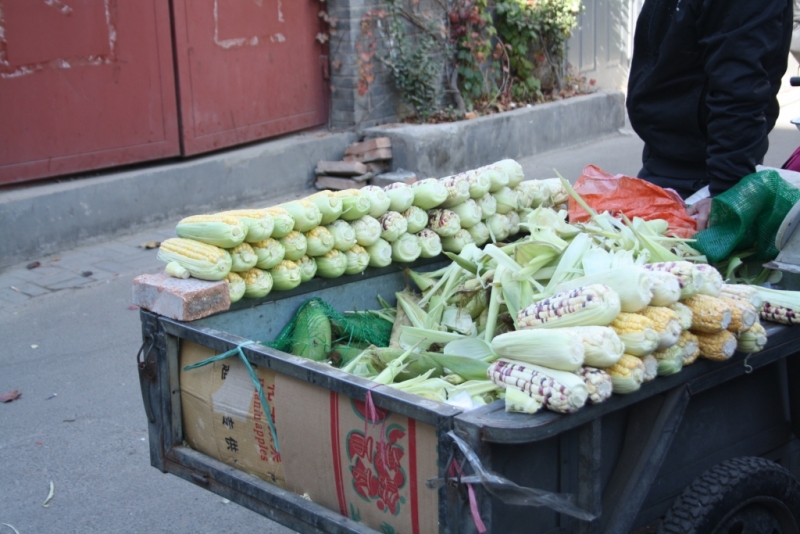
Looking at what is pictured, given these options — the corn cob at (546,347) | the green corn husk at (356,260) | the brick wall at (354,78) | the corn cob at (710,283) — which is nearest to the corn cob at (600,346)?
the corn cob at (546,347)

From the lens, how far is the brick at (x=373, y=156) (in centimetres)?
873

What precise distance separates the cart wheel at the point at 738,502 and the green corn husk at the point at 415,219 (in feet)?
4.94

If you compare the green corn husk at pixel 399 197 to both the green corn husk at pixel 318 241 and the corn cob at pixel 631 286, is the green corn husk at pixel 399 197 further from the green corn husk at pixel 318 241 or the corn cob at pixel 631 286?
the corn cob at pixel 631 286

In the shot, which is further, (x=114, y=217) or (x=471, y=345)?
(x=114, y=217)

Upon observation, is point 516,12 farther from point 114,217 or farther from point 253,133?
point 114,217

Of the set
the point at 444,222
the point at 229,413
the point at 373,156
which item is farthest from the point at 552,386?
the point at 373,156

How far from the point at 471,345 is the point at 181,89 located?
18.6 feet

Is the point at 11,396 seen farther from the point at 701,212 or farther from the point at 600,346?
the point at 600,346

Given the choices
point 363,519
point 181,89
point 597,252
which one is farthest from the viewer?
point 181,89

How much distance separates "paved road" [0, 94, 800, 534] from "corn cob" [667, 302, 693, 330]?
2.05m

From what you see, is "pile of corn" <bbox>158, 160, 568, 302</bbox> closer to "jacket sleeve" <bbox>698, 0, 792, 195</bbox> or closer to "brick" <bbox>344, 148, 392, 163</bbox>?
"jacket sleeve" <bbox>698, 0, 792, 195</bbox>

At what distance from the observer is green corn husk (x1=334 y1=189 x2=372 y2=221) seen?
3418 mm

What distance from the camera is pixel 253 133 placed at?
28.0 ft

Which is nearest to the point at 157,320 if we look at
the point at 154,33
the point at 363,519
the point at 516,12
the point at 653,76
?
the point at 363,519
